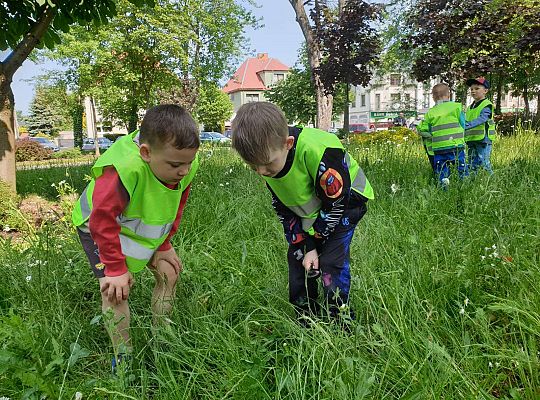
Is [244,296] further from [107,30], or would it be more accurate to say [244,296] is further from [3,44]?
[107,30]

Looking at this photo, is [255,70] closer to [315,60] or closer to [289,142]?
[315,60]

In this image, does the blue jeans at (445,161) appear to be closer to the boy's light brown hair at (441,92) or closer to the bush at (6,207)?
the boy's light brown hair at (441,92)

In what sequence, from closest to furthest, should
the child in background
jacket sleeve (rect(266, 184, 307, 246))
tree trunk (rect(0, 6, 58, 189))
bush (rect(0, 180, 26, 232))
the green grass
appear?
1. the green grass
2. jacket sleeve (rect(266, 184, 307, 246))
3. tree trunk (rect(0, 6, 58, 189))
4. bush (rect(0, 180, 26, 232))
5. the child in background

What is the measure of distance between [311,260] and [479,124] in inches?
164

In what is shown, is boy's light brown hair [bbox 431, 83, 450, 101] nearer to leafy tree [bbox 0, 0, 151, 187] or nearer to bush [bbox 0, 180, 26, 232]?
leafy tree [bbox 0, 0, 151, 187]

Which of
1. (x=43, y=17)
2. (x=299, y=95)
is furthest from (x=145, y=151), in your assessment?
(x=299, y=95)

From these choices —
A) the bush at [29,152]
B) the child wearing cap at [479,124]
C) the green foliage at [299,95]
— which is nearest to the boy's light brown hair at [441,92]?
the child wearing cap at [479,124]

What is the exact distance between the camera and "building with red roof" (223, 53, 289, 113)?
6100 cm

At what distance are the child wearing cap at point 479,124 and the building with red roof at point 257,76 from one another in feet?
183

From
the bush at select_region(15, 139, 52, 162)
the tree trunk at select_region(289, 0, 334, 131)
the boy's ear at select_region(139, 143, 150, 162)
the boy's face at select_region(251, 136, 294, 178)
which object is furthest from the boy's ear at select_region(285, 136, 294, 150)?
the bush at select_region(15, 139, 52, 162)

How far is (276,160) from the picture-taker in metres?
1.70

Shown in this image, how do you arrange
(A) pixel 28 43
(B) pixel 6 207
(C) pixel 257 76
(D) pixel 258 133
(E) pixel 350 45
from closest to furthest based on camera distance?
1. (D) pixel 258 133
2. (A) pixel 28 43
3. (B) pixel 6 207
4. (E) pixel 350 45
5. (C) pixel 257 76

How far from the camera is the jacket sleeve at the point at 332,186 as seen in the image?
1.76 m

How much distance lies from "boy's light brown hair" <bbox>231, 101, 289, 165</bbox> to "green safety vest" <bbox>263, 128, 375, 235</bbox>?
14 cm
